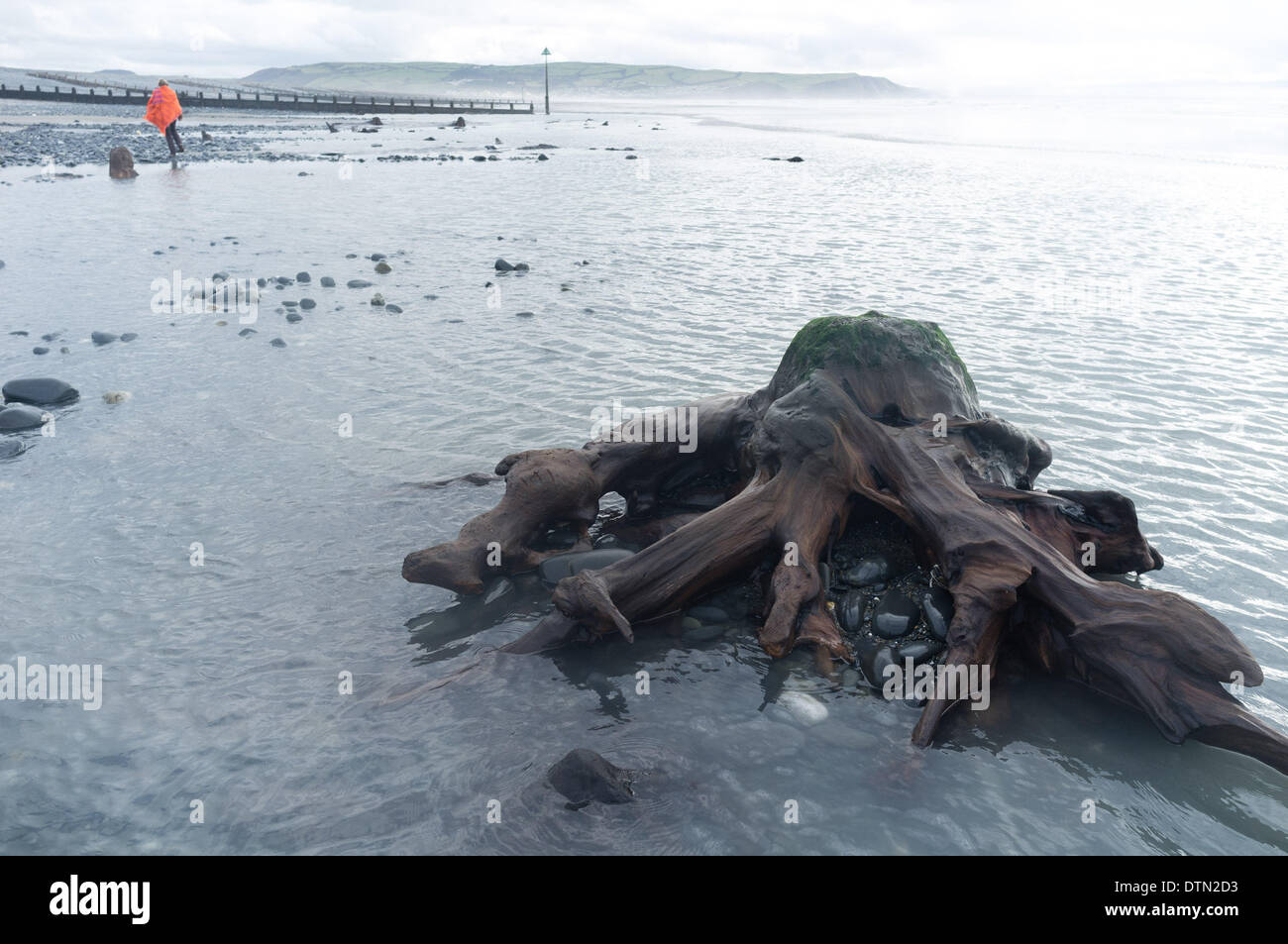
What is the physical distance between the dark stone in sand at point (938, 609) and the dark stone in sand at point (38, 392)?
1074cm

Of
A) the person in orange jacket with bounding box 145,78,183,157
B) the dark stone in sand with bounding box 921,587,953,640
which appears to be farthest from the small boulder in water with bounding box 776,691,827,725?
the person in orange jacket with bounding box 145,78,183,157

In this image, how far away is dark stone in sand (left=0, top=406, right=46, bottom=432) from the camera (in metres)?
10.1

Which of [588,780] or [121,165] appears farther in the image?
[121,165]

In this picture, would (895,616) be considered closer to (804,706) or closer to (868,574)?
(868,574)

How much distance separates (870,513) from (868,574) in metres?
0.70

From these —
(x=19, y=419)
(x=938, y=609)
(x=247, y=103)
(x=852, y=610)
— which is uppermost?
(x=247, y=103)

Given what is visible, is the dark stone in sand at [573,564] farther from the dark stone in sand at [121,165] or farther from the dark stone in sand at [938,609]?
the dark stone in sand at [121,165]

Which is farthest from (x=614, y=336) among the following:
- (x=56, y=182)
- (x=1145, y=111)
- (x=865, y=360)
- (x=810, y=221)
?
(x=1145, y=111)

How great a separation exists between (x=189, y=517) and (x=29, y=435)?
10.9 feet

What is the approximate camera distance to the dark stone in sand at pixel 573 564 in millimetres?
7375

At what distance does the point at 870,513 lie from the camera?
732 cm

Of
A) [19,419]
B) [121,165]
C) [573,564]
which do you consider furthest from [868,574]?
[121,165]

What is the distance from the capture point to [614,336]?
14578 millimetres

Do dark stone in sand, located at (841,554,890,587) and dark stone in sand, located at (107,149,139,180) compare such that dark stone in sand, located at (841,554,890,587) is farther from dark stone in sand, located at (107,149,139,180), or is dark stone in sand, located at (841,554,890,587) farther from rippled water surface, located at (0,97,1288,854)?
dark stone in sand, located at (107,149,139,180)
